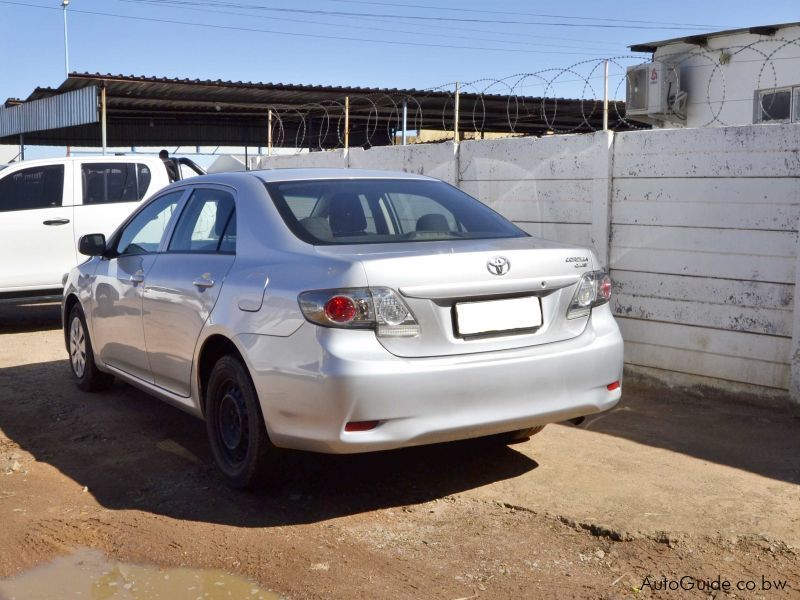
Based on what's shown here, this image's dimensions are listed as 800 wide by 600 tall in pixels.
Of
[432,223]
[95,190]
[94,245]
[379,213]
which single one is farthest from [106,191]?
[432,223]

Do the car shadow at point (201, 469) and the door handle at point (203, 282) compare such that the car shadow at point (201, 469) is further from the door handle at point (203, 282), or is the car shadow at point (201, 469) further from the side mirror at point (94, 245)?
the side mirror at point (94, 245)

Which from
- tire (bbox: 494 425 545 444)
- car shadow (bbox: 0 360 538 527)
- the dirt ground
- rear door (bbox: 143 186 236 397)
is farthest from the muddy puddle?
tire (bbox: 494 425 545 444)

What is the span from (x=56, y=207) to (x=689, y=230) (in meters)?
6.85

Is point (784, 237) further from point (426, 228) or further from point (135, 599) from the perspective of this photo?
point (135, 599)

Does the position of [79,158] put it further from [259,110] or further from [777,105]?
[259,110]

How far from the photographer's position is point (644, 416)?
630cm

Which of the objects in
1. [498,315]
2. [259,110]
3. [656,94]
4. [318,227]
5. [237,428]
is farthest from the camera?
[259,110]

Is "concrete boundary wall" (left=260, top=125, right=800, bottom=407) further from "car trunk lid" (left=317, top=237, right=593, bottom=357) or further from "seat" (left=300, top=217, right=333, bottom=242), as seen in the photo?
"seat" (left=300, top=217, right=333, bottom=242)

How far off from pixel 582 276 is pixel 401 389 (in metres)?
A: 1.14

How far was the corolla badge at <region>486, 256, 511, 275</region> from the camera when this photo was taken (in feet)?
14.0

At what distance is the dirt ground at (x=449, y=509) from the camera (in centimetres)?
371

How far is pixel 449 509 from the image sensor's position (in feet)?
14.6

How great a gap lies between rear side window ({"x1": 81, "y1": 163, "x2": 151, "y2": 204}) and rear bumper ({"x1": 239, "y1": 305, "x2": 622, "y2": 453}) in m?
6.83

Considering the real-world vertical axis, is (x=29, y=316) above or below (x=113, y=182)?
below
